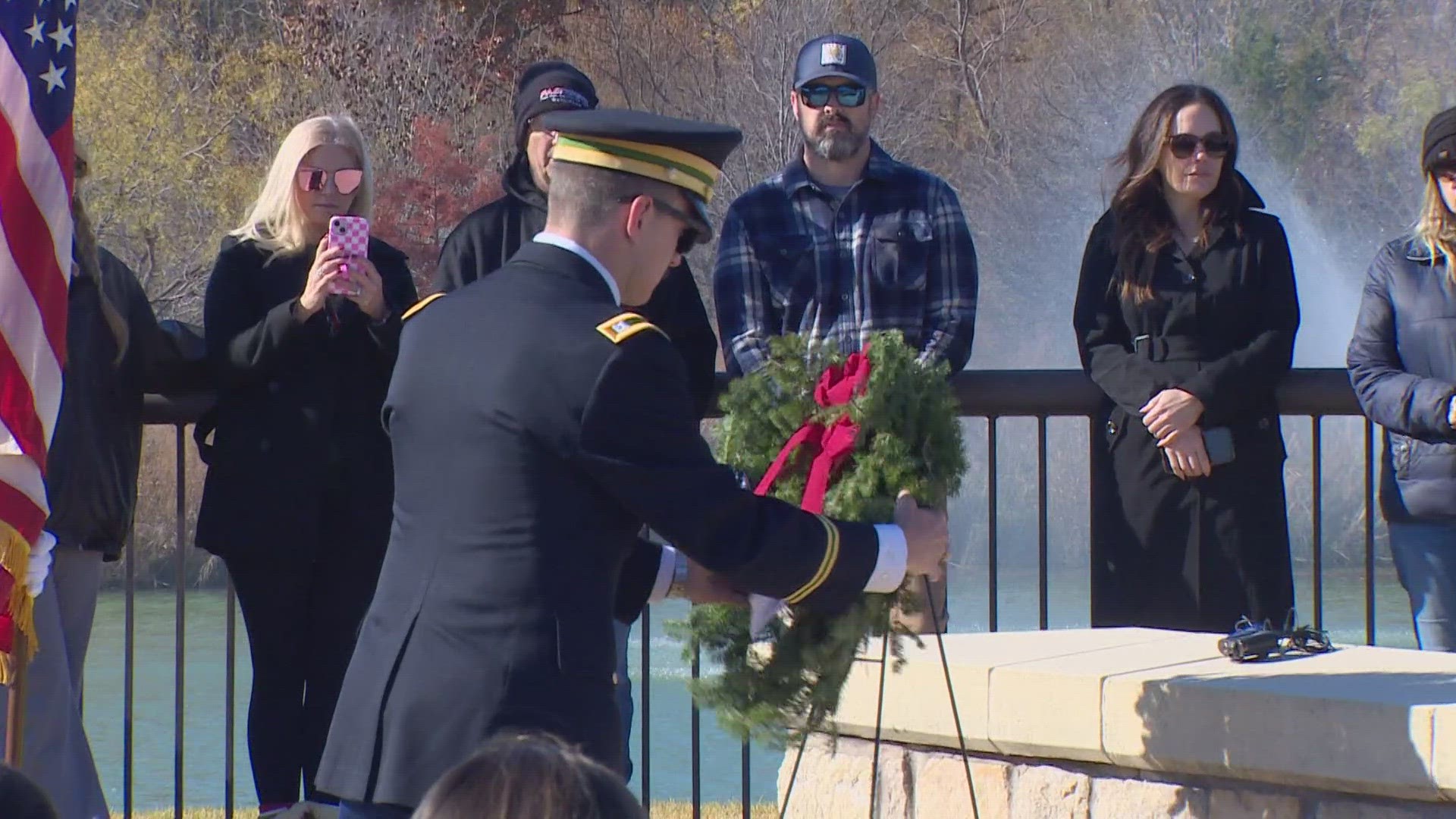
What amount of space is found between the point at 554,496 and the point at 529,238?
2.17 m

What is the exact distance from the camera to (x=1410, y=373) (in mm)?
5457

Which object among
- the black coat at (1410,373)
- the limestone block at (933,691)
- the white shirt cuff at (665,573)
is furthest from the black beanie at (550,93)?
the black coat at (1410,373)

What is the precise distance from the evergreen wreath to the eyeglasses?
1813 mm

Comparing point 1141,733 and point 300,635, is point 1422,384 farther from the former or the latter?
point 300,635

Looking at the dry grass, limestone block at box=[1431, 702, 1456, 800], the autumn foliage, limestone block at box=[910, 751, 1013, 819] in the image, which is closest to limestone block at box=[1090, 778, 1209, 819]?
limestone block at box=[910, 751, 1013, 819]

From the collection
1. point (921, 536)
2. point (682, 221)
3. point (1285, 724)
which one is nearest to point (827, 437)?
point (921, 536)

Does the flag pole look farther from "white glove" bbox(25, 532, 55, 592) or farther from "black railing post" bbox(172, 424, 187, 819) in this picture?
"black railing post" bbox(172, 424, 187, 819)

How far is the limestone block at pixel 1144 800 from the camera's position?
405 cm

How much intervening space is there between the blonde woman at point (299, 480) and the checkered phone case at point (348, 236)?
0.03 metres

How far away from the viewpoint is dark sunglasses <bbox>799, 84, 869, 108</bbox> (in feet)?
18.4

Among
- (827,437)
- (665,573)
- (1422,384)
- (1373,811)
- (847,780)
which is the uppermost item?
(1422,384)

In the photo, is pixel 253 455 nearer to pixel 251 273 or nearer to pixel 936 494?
pixel 251 273

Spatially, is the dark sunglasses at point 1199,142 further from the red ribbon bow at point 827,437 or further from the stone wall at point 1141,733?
the red ribbon bow at point 827,437

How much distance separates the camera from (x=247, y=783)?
10641mm
